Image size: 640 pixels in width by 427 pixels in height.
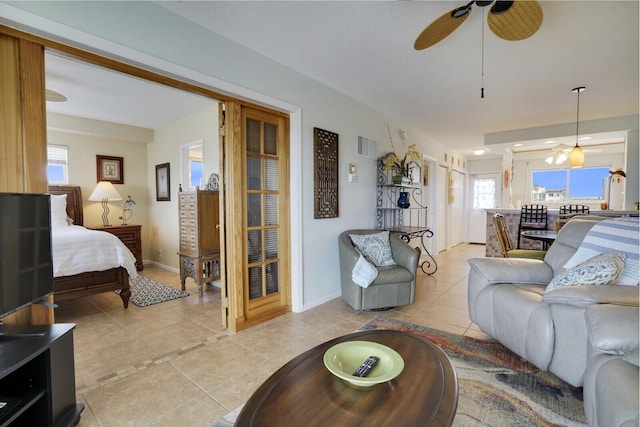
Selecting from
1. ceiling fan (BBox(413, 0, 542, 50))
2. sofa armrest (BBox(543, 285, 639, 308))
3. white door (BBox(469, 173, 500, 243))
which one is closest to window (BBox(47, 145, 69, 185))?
ceiling fan (BBox(413, 0, 542, 50))

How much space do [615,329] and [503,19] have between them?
1.71 metres

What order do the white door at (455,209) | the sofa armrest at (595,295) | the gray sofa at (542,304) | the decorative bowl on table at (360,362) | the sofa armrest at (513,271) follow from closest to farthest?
1. the decorative bowl on table at (360,362)
2. the sofa armrest at (595,295)
3. the gray sofa at (542,304)
4. the sofa armrest at (513,271)
5. the white door at (455,209)

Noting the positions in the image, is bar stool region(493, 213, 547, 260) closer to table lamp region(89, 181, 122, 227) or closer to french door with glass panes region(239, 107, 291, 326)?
french door with glass panes region(239, 107, 291, 326)

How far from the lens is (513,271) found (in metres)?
2.30

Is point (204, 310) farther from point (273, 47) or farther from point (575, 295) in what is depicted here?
point (575, 295)

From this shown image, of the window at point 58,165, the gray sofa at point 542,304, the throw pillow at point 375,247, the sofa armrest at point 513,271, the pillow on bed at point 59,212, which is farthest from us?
the window at point 58,165

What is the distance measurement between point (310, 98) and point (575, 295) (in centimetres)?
274

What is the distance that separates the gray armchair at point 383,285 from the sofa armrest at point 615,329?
1745mm

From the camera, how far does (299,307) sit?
10.2 ft

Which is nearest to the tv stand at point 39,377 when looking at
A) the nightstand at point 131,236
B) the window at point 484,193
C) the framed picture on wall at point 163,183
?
the nightstand at point 131,236

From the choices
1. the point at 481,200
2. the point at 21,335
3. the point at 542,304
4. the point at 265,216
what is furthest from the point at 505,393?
the point at 481,200

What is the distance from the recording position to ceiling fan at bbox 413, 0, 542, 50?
5.33 feet

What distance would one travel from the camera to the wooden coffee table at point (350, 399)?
3.10 feet

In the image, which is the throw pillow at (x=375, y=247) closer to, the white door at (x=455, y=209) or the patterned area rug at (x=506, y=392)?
the patterned area rug at (x=506, y=392)
